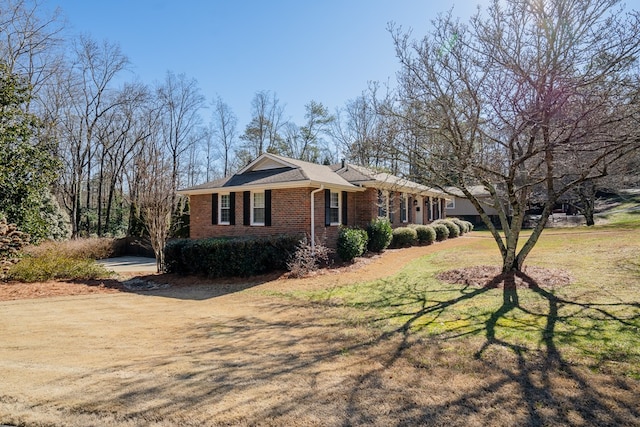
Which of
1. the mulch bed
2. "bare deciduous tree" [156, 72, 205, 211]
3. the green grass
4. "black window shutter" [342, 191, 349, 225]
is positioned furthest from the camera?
"bare deciduous tree" [156, 72, 205, 211]

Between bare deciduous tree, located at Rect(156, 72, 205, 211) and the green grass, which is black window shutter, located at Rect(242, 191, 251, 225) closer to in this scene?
the green grass

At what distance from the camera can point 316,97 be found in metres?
33.5

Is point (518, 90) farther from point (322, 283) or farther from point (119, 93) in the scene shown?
point (119, 93)

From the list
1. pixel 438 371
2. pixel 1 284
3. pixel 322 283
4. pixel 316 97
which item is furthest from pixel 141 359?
pixel 316 97

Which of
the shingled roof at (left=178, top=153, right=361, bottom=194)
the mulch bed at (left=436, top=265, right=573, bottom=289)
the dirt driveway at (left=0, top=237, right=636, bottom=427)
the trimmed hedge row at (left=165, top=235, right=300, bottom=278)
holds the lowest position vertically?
the dirt driveway at (left=0, top=237, right=636, bottom=427)

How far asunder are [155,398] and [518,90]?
24.1 feet

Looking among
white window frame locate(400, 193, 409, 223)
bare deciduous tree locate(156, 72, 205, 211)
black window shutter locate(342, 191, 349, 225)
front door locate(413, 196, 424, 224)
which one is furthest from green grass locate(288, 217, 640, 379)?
bare deciduous tree locate(156, 72, 205, 211)

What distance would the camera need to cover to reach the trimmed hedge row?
36.0ft

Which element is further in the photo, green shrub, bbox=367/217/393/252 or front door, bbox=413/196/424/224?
front door, bbox=413/196/424/224

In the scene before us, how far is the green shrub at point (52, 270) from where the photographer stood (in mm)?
10273

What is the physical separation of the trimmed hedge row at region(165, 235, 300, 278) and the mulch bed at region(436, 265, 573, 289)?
15.7ft

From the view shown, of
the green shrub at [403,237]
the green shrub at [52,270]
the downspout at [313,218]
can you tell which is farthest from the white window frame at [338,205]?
the green shrub at [52,270]


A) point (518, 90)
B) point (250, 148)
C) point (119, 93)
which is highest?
point (119, 93)

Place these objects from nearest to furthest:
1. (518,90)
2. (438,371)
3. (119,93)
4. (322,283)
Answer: (438,371), (518,90), (322,283), (119,93)
